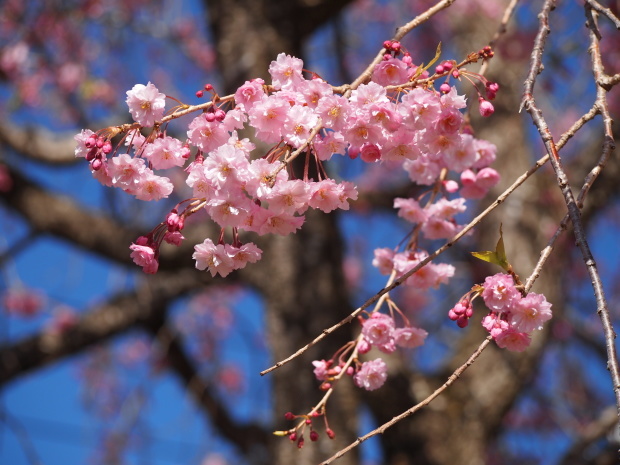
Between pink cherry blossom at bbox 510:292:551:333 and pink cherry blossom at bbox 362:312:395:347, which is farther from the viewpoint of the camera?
→ pink cherry blossom at bbox 362:312:395:347

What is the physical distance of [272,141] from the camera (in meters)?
1.06

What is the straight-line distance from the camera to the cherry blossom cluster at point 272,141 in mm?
972

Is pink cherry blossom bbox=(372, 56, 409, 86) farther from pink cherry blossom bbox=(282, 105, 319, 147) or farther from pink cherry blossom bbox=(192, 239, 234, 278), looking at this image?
pink cherry blossom bbox=(192, 239, 234, 278)

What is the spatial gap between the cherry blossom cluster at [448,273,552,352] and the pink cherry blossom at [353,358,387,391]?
0.24m

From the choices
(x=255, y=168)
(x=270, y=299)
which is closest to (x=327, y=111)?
(x=255, y=168)

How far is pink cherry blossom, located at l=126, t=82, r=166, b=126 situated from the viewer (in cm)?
106

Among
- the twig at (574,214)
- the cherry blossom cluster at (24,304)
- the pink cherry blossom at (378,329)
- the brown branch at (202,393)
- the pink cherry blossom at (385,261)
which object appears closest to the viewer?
the twig at (574,214)

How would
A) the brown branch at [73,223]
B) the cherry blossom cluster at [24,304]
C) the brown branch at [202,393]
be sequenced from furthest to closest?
the cherry blossom cluster at [24,304]
the brown branch at [202,393]
the brown branch at [73,223]

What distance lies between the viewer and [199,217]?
14.7 ft

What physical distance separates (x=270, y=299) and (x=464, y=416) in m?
0.93

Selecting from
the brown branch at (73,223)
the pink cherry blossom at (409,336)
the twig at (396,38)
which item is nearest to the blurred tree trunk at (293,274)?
the brown branch at (73,223)

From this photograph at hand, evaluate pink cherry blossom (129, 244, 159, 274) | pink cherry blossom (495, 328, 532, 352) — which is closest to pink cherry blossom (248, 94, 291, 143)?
pink cherry blossom (129, 244, 159, 274)

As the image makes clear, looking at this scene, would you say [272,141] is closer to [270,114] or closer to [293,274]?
[270,114]

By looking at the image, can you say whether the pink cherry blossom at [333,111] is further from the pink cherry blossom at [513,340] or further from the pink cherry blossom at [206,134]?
the pink cherry blossom at [513,340]
